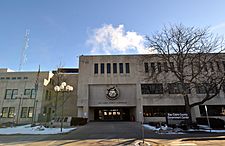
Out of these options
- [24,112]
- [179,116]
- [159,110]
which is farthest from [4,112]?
[179,116]

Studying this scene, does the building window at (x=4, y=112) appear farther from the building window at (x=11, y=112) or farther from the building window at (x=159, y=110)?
the building window at (x=159, y=110)

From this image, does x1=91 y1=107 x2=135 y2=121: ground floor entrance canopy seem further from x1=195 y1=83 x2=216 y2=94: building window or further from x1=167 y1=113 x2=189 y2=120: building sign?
x1=167 y1=113 x2=189 y2=120: building sign

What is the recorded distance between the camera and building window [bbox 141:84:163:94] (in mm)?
34656

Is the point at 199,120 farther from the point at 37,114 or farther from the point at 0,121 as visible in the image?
the point at 0,121

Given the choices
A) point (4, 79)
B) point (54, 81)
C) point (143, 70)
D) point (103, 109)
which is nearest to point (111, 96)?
point (103, 109)

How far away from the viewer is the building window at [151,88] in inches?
1364

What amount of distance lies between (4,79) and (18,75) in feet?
10.1

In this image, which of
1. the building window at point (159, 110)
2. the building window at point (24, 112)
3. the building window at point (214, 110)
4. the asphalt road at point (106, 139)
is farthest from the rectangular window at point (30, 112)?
the building window at point (214, 110)

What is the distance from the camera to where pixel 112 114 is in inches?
1503

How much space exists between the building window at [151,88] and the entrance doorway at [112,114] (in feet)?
22.5

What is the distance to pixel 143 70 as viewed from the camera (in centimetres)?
3572

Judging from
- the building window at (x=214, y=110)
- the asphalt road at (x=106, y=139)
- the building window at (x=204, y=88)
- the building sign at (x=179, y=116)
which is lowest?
the asphalt road at (x=106, y=139)

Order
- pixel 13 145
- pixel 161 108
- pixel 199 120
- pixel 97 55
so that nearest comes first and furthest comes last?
pixel 13 145 < pixel 199 120 < pixel 161 108 < pixel 97 55

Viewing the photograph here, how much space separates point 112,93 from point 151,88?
25.8ft
